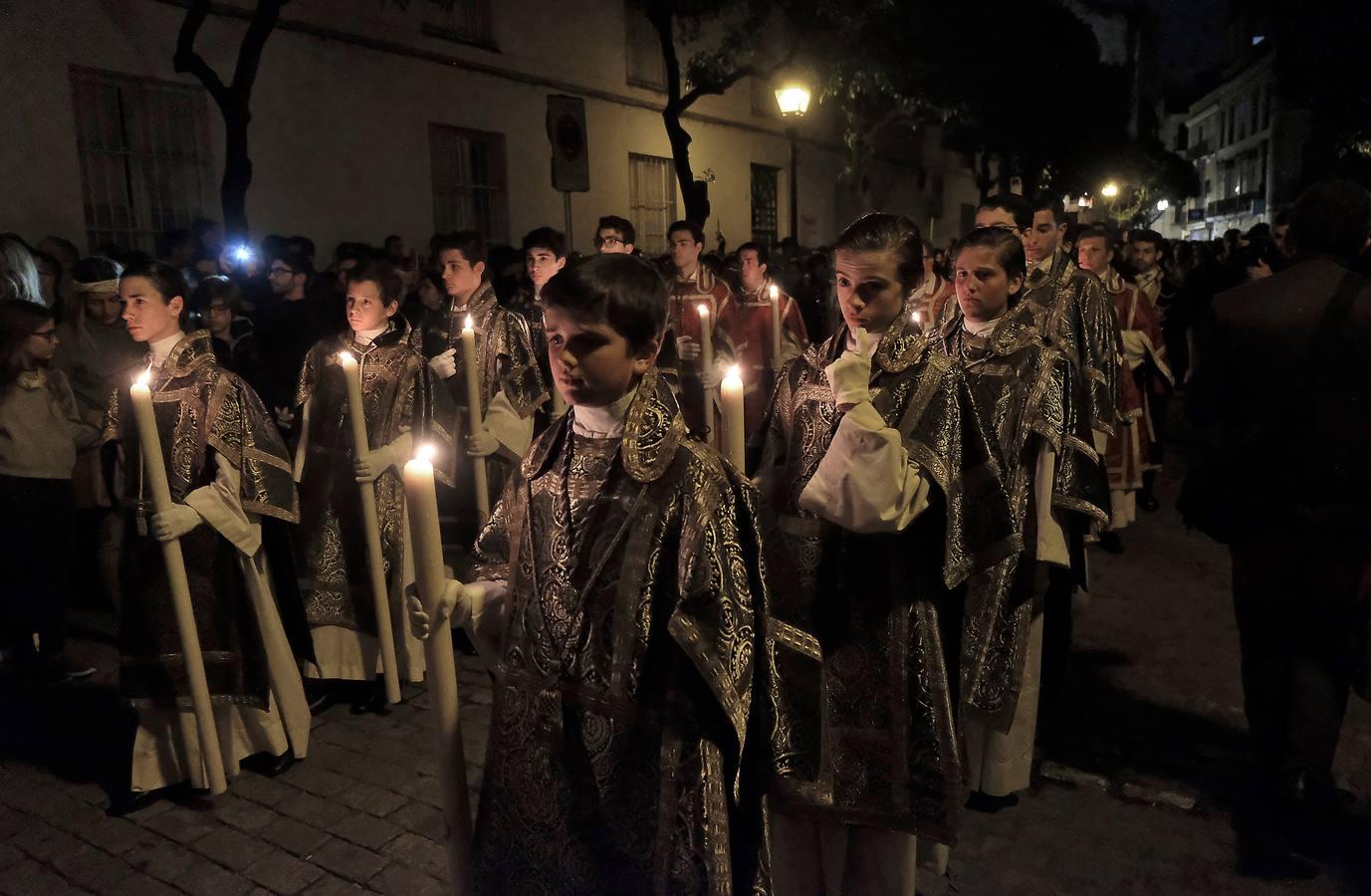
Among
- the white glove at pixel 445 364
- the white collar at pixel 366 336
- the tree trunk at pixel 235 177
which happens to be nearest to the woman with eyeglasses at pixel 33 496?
the white collar at pixel 366 336

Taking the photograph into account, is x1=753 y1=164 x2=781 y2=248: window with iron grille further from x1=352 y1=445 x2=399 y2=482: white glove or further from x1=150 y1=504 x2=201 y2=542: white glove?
x1=150 y1=504 x2=201 y2=542: white glove

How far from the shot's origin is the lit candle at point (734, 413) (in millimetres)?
2279

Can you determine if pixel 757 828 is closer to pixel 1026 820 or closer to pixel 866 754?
pixel 866 754

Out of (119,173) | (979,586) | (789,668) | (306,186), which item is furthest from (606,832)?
(306,186)

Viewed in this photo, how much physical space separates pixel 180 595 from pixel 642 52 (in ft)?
60.4

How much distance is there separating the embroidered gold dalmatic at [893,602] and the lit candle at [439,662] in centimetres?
103

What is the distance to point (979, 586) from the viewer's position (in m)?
3.88

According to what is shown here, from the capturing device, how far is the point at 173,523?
153 inches

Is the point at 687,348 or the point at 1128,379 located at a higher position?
the point at 687,348

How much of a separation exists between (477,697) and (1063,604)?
9.40 feet

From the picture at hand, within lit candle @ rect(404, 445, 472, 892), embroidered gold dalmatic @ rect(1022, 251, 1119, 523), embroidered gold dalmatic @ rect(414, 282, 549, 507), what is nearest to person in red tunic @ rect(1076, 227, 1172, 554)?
embroidered gold dalmatic @ rect(1022, 251, 1119, 523)

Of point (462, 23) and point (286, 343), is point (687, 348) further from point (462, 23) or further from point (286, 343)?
point (462, 23)

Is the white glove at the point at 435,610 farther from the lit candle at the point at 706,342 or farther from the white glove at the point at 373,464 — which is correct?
the white glove at the point at 373,464

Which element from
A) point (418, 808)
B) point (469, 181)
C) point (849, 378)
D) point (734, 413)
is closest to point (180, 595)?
point (418, 808)
